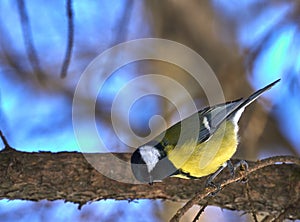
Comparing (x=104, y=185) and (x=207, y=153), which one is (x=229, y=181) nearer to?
(x=207, y=153)

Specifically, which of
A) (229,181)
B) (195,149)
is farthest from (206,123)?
(229,181)

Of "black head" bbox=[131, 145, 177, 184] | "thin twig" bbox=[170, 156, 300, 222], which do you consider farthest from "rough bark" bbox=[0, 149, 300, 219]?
"thin twig" bbox=[170, 156, 300, 222]

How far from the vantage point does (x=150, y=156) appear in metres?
1.47

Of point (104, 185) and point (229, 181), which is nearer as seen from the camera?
point (229, 181)

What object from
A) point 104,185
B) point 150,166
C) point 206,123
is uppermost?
point 206,123

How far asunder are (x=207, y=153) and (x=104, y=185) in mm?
288

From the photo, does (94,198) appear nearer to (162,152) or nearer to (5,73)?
(162,152)

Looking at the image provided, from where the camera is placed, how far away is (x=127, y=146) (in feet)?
6.48

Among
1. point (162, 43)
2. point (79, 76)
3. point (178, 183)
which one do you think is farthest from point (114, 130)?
point (178, 183)

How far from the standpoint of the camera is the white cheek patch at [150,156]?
1.45 metres

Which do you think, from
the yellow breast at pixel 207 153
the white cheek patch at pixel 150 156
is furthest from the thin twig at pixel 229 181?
the white cheek patch at pixel 150 156

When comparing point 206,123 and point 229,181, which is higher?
point 206,123

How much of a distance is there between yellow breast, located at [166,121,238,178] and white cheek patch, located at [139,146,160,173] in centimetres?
4

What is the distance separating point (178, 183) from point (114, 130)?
527 mm
